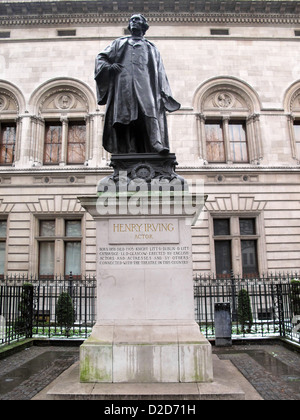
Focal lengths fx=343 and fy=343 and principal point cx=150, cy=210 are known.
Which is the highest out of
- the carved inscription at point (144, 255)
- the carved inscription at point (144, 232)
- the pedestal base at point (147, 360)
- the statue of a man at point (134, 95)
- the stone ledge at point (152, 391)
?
the statue of a man at point (134, 95)

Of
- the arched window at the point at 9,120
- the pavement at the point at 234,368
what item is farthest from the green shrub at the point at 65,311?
the arched window at the point at 9,120

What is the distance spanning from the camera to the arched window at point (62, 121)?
769 inches

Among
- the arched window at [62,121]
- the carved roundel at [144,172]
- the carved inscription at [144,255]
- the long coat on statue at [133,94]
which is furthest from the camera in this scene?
the arched window at [62,121]

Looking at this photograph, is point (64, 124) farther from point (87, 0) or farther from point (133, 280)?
point (133, 280)

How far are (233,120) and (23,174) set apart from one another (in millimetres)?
12390

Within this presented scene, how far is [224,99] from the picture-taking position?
2022 cm

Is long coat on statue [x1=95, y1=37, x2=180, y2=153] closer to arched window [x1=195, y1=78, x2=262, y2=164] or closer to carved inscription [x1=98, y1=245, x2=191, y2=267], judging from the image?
carved inscription [x1=98, y1=245, x2=191, y2=267]

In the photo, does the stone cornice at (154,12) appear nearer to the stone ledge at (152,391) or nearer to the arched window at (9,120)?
the arched window at (9,120)

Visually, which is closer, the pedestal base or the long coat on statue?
the pedestal base

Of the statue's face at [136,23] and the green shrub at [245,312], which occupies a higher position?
the statue's face at [136,23]

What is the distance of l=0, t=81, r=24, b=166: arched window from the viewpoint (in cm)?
1958

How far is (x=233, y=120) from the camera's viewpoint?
801 inches

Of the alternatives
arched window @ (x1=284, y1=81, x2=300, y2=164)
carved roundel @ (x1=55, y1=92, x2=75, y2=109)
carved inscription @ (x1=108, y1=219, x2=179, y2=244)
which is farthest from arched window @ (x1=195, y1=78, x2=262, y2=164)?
carved inscription @ (x1=108, y1=219, x2=179, y2=244)

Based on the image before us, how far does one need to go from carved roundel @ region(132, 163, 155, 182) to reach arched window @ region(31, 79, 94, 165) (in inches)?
554
